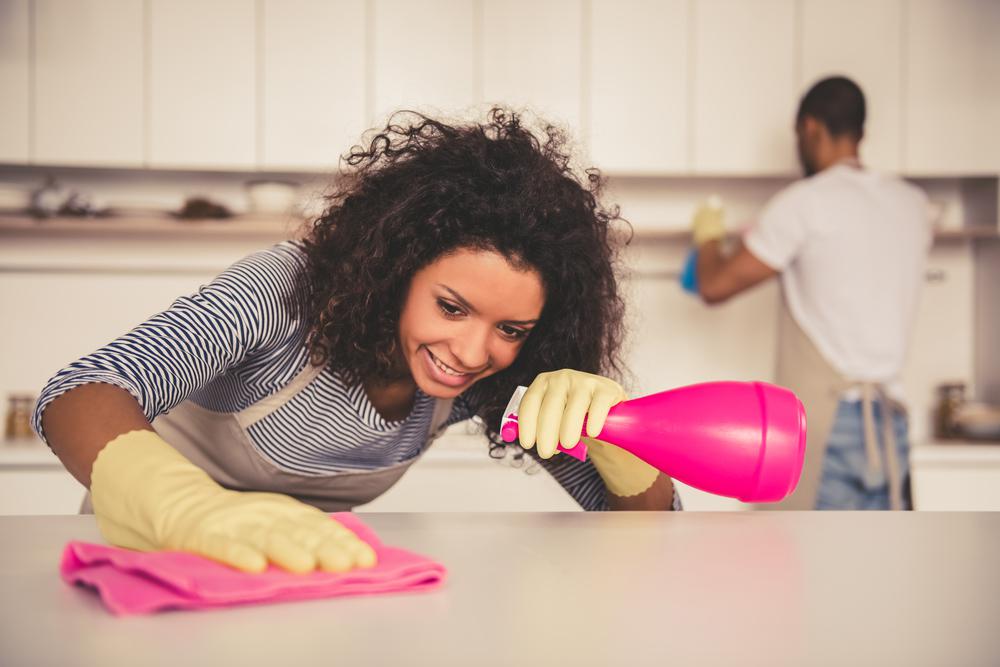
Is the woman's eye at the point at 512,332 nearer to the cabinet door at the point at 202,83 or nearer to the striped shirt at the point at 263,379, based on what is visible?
the striped shirt at the point at 263,379

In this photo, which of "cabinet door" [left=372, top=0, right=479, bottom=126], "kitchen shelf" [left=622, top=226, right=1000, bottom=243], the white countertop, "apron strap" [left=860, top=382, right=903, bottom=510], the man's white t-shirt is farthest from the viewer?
"kitchen shelf" [left=622, top=226, right=1000, bottom=243]

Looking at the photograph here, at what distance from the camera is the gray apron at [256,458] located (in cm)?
105

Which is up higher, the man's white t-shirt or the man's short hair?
the man's short hair

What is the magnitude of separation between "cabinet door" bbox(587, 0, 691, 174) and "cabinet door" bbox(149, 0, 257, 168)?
996 mm

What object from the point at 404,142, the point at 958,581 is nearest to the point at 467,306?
the point at 404,142

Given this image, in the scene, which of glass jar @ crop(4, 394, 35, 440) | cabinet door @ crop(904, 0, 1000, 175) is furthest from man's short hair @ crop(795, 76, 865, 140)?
glass jar @ crop(4, 394, 35, 440)

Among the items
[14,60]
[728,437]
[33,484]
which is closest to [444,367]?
[728,437]

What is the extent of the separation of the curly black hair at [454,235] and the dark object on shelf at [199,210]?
4.79 ft

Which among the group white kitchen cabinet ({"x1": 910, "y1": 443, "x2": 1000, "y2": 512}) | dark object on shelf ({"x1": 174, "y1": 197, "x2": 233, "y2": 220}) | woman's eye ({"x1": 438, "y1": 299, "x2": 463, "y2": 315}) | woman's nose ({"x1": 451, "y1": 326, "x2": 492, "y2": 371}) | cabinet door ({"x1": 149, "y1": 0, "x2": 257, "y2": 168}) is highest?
cabinet door ({"x1": 149, "y1": 0, "x2": 257, "y2": 168})

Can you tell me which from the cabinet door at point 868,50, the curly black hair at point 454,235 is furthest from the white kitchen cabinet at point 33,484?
the cabinet door at point 868,50

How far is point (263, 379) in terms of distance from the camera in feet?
3.30

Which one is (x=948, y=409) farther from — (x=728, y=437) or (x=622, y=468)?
(x=728, y=437)

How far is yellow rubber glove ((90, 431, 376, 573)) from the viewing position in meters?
0.53

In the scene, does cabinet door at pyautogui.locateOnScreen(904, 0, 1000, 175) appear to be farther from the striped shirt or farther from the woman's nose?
the woman's nose
